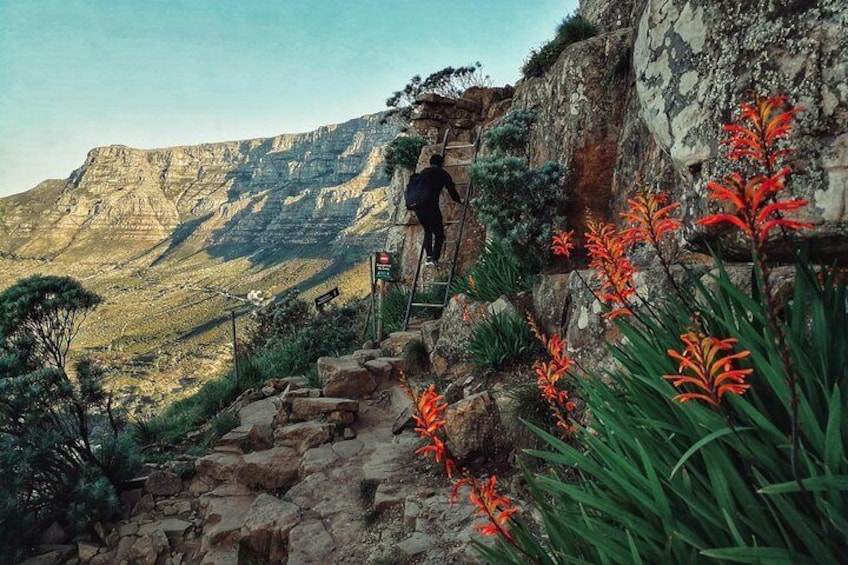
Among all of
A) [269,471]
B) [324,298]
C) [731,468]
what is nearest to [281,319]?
[324,298]

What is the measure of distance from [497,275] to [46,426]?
6.45 metres

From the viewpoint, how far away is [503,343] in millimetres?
5250

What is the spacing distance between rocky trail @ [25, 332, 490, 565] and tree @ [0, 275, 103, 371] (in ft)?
8.18

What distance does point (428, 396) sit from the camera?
2.18 metres

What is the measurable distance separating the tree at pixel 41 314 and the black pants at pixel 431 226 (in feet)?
19.6

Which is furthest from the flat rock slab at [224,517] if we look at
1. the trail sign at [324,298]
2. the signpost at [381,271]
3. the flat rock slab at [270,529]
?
the trail sign at [324,298]

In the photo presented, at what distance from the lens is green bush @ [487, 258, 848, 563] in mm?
1076

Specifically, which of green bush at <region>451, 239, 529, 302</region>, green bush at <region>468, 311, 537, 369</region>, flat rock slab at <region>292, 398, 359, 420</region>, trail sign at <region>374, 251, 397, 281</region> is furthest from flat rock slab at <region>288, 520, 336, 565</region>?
trail sign at <region>374, 251, 397, 281</region>

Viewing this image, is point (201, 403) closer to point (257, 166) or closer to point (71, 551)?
point (71, 551)

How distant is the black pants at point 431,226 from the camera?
30.9ft

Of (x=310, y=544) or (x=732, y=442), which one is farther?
(x=310, y=544)

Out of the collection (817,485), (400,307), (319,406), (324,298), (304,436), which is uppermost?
(817,485)

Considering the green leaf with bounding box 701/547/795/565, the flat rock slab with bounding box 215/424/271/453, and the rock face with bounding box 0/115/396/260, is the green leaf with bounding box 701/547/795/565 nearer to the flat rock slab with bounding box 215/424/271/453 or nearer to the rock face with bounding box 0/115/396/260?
the flat rock slab with bounding box 215/424/271/453

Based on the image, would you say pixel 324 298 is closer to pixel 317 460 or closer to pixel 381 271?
pixel 381 271
